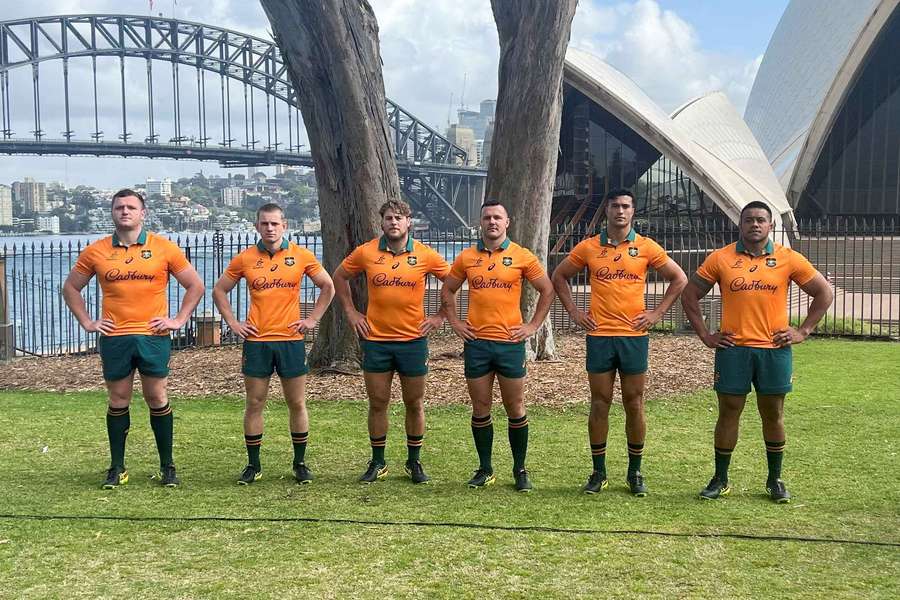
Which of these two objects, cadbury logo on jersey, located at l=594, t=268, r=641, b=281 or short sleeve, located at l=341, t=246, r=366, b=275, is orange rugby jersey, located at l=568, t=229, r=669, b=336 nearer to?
cadbury logo on jersey, located at l=594, t=268, r=641, b=281

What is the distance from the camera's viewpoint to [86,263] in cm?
545

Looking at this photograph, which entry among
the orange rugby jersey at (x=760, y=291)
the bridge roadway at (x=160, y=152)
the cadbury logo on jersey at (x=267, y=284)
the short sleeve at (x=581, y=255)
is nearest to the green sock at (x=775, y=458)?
the orange rugby jersey at (x=760, y=291)

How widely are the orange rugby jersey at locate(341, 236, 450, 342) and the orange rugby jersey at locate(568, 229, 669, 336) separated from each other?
1106mm

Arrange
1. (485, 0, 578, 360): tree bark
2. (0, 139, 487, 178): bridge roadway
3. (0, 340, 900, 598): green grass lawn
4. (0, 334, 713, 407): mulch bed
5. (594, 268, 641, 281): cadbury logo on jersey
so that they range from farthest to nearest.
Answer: (0, 139, 487, 178): bridge roadway → (485, 0, 578, 360): tree bark → (0, 334, 713, 407): mulch bed → (594, 268, 641, 281): cadbury logo on jersey → (0, 340, 900, 598): green grass lawn

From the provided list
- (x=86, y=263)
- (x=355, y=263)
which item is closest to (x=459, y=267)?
(x=355, y=263)

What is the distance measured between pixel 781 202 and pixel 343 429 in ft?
76.5

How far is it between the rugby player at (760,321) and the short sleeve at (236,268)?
2.94m

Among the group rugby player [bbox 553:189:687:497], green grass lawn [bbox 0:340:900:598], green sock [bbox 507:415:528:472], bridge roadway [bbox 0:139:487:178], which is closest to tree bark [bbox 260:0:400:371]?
green grass lawn [bbox 0:340:900:598]

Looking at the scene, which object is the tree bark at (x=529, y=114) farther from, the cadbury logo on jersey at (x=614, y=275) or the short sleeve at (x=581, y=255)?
the cadbury logo on jersey at (x=614, y=275)

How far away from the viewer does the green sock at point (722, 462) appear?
533 centimetres

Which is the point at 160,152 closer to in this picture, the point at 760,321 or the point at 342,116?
the point at 342,116

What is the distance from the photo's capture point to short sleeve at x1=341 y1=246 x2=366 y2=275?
5656mm

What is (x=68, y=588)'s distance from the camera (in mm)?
3871

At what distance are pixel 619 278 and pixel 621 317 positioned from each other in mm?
246
